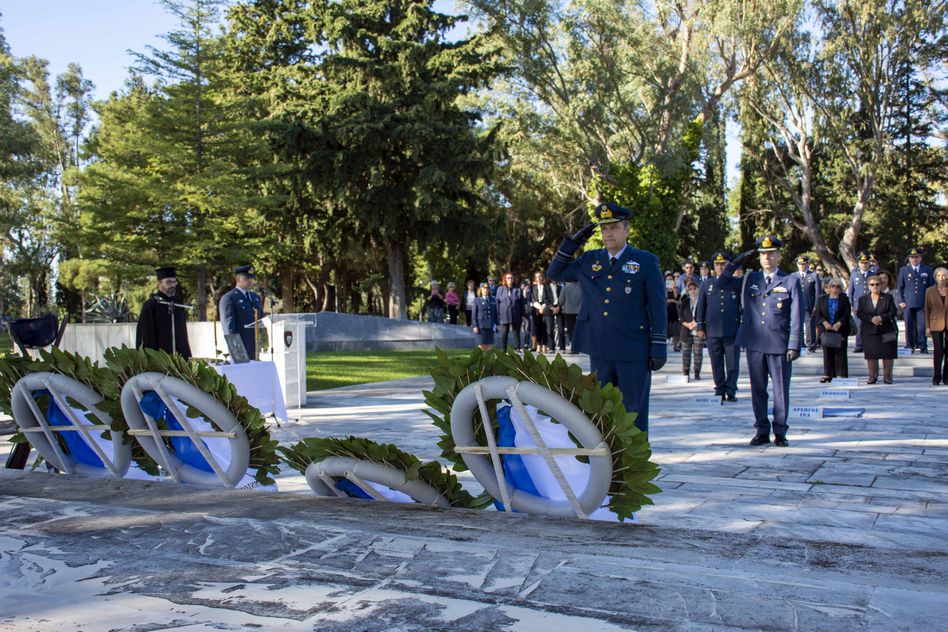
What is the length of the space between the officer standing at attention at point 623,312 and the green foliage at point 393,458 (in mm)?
1820

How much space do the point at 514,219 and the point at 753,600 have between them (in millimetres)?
48284

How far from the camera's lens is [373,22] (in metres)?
34.7

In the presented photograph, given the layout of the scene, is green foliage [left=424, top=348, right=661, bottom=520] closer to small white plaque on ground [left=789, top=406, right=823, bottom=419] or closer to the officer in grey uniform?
small white plaque on ground [left=789, top=406, right=823, bottom=419]

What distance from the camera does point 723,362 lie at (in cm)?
1255

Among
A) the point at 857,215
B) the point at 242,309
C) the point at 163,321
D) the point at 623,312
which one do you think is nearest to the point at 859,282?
the point at 242,309

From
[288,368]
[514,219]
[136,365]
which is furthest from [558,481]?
[514,219]

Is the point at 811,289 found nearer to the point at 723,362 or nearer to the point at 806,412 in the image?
the point at 723,362

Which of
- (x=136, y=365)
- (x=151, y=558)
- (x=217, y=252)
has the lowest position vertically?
(x=151, y=558)

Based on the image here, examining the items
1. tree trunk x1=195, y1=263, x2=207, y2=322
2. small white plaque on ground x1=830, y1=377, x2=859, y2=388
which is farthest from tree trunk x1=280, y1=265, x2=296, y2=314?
small white plaque on ground x1=830, y1=377, x2=859, y2=388

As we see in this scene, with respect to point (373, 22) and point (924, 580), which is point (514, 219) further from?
point (924, 580)

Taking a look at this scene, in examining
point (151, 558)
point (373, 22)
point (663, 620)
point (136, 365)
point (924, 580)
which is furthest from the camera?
point (373, 22)

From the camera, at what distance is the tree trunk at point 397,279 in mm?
36125

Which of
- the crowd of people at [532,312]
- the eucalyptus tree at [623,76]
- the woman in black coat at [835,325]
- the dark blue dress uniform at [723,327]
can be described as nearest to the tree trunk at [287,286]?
the eucalyptus tree at [623,76]

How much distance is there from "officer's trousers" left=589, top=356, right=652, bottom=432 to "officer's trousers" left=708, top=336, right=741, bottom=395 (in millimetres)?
6268
